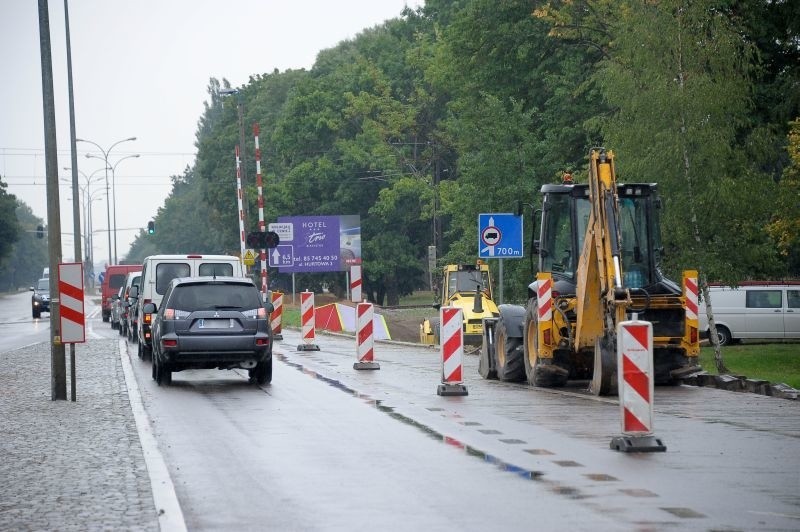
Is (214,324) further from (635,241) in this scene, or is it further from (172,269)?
(172,269)

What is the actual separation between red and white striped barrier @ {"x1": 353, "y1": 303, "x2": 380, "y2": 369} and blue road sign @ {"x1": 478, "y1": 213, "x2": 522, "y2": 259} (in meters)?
6.18

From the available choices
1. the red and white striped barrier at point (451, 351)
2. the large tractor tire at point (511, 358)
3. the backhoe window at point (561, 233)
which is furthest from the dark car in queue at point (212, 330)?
the backhoe window at point (561, 233)

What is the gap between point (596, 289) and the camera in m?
19.7

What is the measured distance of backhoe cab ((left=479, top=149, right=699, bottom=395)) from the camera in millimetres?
19078

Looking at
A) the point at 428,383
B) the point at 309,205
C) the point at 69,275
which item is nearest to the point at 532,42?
the point at 428,383

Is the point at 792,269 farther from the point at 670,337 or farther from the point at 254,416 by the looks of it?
the point at 254,416

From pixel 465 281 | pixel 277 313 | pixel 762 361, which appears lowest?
pixel 762 361

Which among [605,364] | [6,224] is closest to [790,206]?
[605,364]

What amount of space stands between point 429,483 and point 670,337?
10.4 metres

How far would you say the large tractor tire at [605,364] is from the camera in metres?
18.9

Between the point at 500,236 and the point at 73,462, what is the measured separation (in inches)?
792

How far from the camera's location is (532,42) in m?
48.4

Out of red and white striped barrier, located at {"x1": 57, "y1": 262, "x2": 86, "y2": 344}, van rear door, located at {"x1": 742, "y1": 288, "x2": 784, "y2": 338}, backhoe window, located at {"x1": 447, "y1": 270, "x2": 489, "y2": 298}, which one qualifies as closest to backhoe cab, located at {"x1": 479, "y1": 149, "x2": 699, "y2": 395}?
red and white striped barrier, located at {"x1": 57, "y1": 262, "x2": 86, "y2": 344}

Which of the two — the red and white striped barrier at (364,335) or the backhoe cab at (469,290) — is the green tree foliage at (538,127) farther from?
the red and white striped barrier at (364,335)
